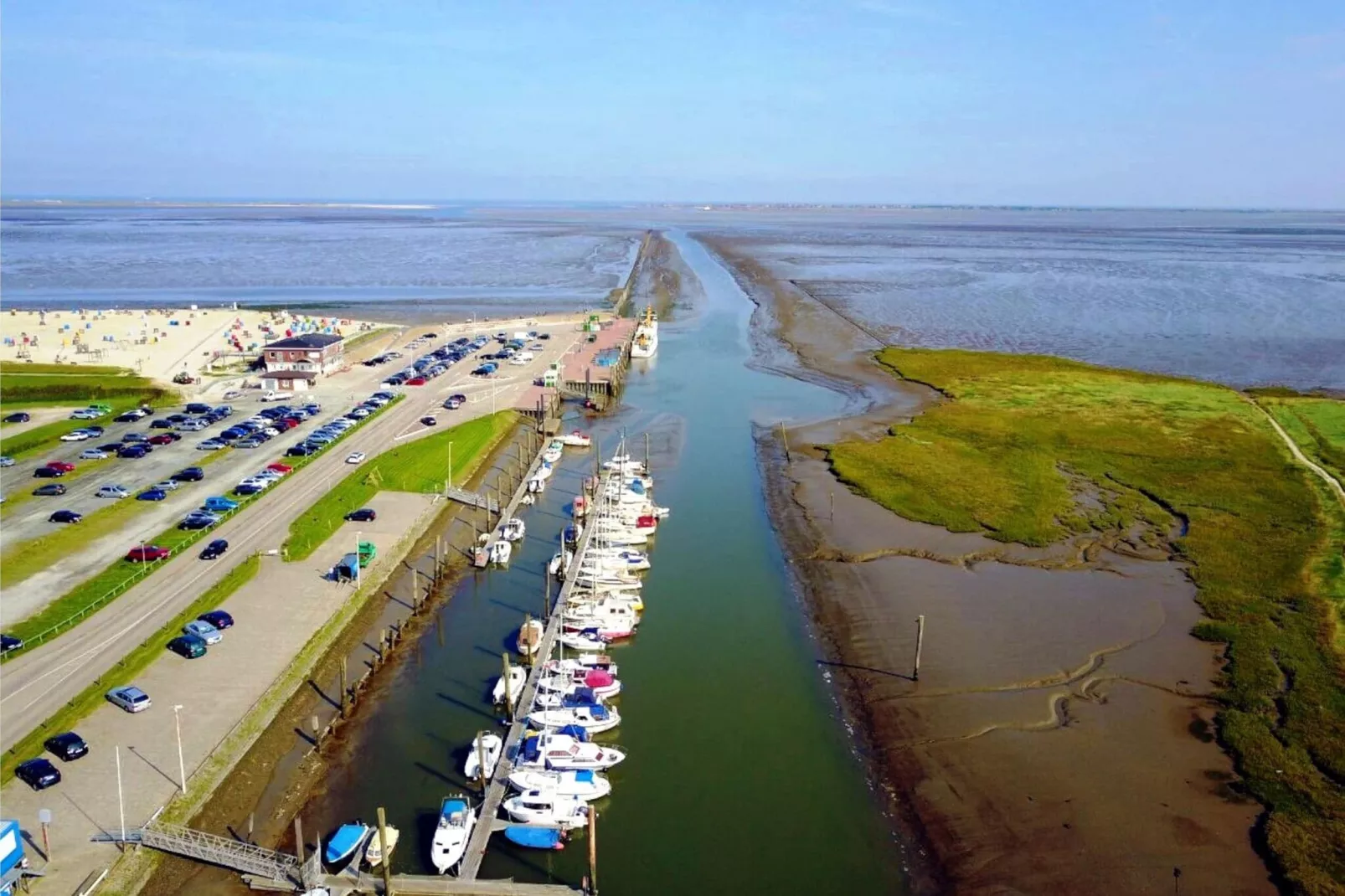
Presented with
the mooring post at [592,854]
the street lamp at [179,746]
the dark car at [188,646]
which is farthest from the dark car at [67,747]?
the mooring post at [592,854]

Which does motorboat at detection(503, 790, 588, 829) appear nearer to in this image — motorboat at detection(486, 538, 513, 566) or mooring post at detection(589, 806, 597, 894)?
mooring post at detection(589, 806, 597, 894)

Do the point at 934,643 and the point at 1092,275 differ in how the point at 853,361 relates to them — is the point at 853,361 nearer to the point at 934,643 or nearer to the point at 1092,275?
the point at 934,643

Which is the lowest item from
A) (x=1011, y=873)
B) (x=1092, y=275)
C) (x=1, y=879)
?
(x=1011, y=873)

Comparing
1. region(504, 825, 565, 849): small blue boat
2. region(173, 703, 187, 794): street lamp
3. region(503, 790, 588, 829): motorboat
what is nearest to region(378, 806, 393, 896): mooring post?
region(504, 825, 565, 849): small blue boat

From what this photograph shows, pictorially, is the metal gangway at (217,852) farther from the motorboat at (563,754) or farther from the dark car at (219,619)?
the dark car at (219,619)

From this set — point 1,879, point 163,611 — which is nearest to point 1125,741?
point 1,879
